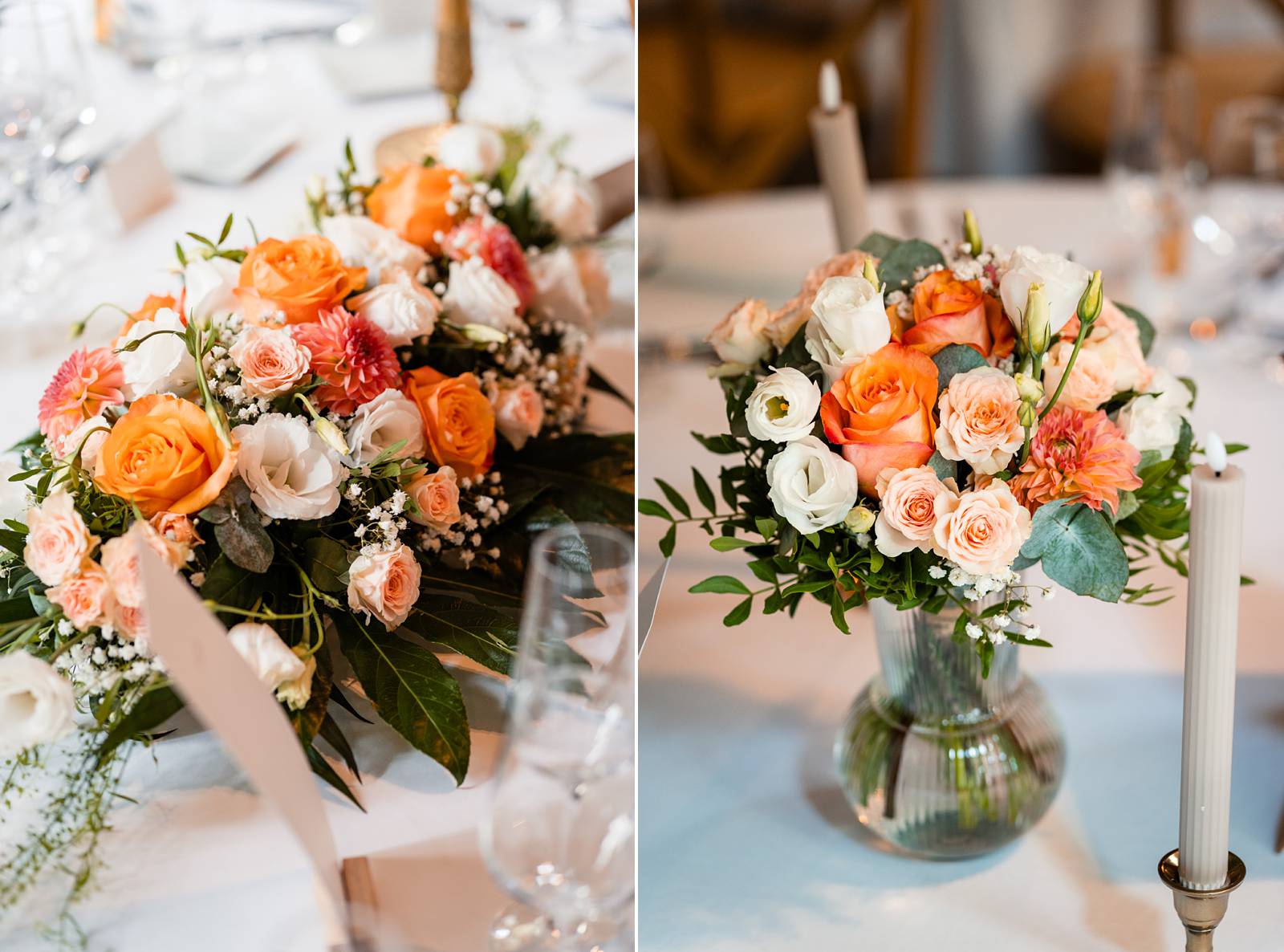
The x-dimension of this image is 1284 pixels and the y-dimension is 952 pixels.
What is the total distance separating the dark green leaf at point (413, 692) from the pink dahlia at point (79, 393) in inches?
7.8

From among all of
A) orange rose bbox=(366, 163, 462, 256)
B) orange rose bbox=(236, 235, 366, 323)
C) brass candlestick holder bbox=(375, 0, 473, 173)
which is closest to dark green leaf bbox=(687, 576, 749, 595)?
orange rose bbox=(236, 235, 366, 323)

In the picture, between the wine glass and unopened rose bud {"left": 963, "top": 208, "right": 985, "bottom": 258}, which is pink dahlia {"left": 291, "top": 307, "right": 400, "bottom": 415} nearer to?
the wine glass

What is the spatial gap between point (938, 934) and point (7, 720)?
0.52 meters

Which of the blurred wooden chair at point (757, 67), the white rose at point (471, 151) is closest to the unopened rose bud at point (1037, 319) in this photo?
the white rose at point (471, 151)

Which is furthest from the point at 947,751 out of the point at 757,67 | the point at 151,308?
the point at 757,67

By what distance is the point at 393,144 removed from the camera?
4.67 feet

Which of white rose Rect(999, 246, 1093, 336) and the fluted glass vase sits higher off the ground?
white rose Rect(999, 246, 1093, 336)

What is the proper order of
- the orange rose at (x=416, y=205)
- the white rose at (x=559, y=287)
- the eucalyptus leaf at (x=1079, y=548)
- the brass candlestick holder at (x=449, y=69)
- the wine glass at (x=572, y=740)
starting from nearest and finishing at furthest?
the wine glass at (x=572, y=740) < the eucalyptus leaf at (x=1079, y=548) < the orange rose at (x=416, y=205) < the white rose at (x=559, y=287) < the brass candlestick holder at (x=449, y=69)

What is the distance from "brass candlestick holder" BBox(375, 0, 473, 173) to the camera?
1313 millimetres

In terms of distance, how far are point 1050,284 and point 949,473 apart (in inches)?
4.5

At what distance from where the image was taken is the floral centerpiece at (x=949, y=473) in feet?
2.05

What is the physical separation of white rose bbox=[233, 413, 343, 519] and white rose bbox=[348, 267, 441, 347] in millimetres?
133

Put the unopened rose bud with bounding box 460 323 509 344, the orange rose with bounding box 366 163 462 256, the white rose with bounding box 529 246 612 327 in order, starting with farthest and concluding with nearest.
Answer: the white rose with bounding box 529 246 612 327
the orange rose with bounding box 366 163 462 256
the unopened rose bud with bounding box 460 323 509 344

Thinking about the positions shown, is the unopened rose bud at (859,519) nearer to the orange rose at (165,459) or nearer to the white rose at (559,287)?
the orange rose at (165,459)
